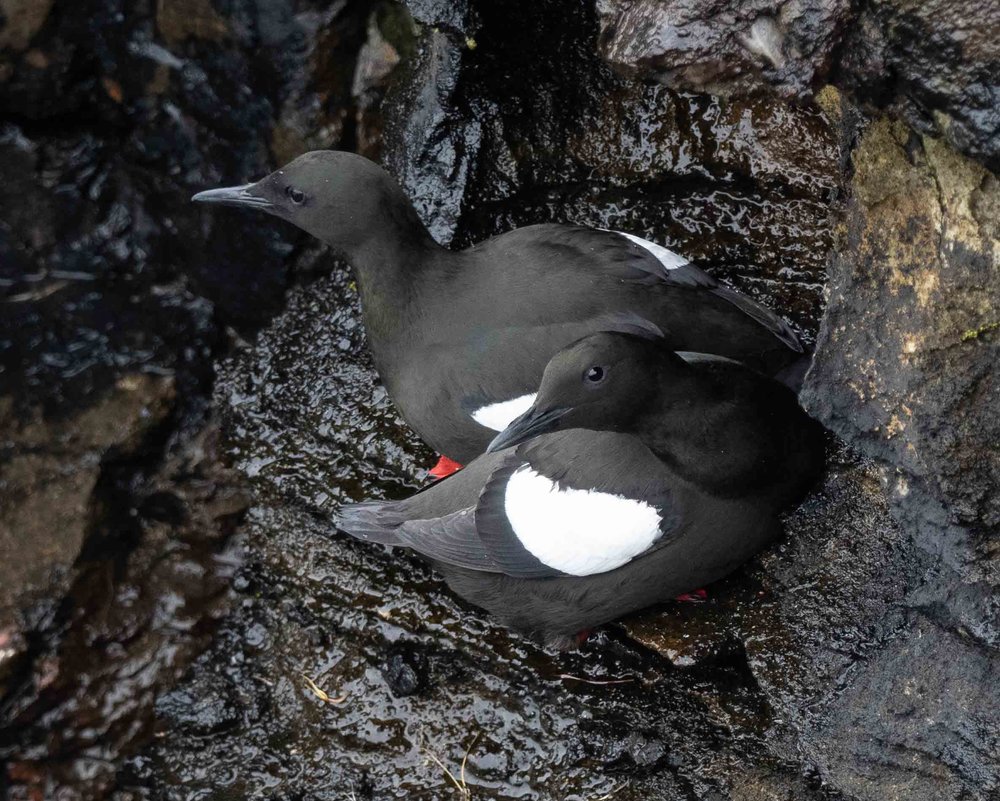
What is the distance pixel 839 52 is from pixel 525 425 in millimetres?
1334

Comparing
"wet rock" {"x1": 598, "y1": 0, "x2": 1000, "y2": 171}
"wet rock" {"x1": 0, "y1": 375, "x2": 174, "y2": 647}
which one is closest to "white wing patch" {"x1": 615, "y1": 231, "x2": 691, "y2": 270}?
"wet rock" {"x1": 598, "y1": 0, "x2": 1000, "y2": 171}

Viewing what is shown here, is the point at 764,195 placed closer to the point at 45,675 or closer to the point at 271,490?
the point at 271,490

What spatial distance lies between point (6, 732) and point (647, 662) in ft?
8.85

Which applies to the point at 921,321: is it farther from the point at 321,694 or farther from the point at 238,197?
the point at 321,694

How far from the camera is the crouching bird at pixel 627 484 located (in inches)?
135

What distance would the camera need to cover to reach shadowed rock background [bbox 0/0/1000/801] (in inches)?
137

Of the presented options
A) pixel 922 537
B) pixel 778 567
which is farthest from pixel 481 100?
pixel 922 537

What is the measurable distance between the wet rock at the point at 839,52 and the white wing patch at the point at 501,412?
122 cm

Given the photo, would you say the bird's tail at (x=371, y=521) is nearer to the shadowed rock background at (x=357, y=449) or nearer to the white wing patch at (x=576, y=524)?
the shadowed rock background at (x=357, y=449)

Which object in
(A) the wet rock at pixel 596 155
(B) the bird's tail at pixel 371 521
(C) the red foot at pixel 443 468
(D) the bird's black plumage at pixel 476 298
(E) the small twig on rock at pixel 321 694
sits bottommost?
(E) the small twig on rock at pixel 321 694

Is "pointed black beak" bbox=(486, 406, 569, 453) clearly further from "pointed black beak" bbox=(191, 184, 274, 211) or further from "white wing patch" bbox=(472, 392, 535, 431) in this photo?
"pointed black beak" bbox=(191, 184, 274, 211)

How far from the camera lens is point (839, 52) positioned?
2.62 meters

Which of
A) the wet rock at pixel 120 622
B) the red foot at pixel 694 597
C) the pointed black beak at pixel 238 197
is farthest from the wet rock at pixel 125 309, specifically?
the red foot at pixel 694 597

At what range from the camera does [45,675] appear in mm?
4766
